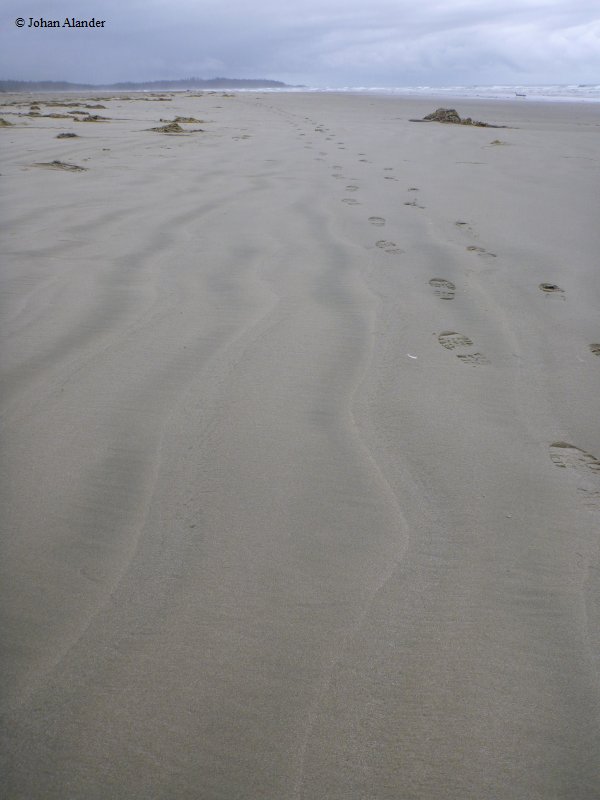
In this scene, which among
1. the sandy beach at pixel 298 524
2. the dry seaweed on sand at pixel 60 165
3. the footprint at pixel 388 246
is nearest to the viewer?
the sandy beach at pixel 298 524

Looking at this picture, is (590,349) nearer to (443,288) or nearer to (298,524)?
(443,288)

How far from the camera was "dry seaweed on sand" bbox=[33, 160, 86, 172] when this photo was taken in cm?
407

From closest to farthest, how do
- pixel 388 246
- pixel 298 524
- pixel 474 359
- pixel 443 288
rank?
pixel 298 524, pixel 474 359, pixel 443 288, pixel 388 246

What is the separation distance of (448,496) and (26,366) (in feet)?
3.51

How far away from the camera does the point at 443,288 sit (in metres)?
2.21

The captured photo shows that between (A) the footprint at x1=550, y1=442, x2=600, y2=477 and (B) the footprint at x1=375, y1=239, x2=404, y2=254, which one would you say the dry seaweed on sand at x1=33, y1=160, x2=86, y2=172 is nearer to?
(B) the footprint at x1=375, y1=239, x2=404, y2=254

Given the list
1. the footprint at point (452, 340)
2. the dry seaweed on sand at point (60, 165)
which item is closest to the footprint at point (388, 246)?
the footprint at point (452, 340)

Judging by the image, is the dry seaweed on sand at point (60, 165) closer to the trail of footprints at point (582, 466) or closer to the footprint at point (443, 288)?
the footprint at point (443, 288)

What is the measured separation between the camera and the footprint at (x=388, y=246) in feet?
8.52

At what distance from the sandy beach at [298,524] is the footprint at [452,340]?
0.05ft

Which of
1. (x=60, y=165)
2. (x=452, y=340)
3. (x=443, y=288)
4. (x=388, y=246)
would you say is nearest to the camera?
(x=452, y=340)

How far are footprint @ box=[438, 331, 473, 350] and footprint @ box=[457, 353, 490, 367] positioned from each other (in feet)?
0.20

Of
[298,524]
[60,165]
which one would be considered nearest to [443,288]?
[298,524]

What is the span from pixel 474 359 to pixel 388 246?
3.55ft
